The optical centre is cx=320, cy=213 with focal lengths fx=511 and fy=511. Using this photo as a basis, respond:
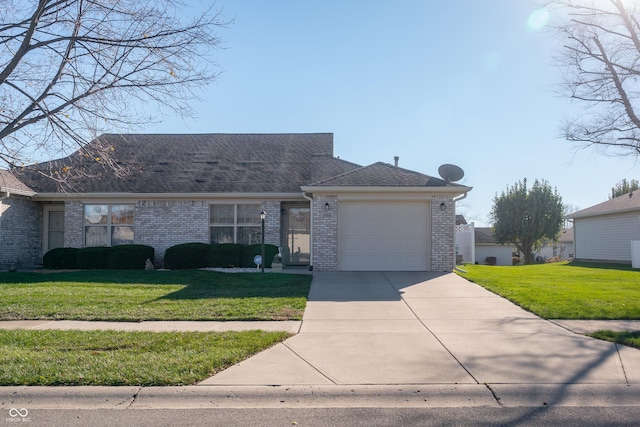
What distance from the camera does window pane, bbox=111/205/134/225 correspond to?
18422 mm

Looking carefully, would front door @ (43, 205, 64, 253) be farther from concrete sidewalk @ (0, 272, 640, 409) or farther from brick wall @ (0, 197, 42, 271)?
concrete sidewalk @ (0, 272, 640, 409)

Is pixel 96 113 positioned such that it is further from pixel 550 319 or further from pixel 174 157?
pixel 174 157

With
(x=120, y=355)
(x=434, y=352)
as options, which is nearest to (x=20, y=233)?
(x=120, y=355)

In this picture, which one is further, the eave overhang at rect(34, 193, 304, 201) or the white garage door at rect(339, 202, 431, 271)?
the eave overhang at rect(34, 193, 304, 201)

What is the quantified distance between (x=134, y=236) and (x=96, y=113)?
1041 centimetres

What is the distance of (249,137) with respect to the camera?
23688 mm

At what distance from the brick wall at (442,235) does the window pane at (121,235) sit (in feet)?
34.8

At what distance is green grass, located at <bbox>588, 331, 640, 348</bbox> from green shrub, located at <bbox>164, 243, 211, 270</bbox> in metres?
12.5

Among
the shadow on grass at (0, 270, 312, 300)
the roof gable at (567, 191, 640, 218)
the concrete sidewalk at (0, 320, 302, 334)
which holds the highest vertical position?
the roof gable at (567, 191, 640, 218)

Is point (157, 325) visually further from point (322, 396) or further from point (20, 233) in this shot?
point (20, 233)

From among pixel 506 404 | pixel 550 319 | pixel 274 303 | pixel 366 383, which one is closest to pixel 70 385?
pixel 366 383

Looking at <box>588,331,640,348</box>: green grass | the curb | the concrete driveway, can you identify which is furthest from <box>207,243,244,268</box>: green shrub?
the curb

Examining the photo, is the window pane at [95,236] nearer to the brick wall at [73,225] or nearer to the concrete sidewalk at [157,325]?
the brick wall at [73,225]

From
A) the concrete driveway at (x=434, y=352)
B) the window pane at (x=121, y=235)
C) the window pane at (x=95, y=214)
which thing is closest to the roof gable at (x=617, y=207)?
the concrete driveway at (x=434, y=352)
